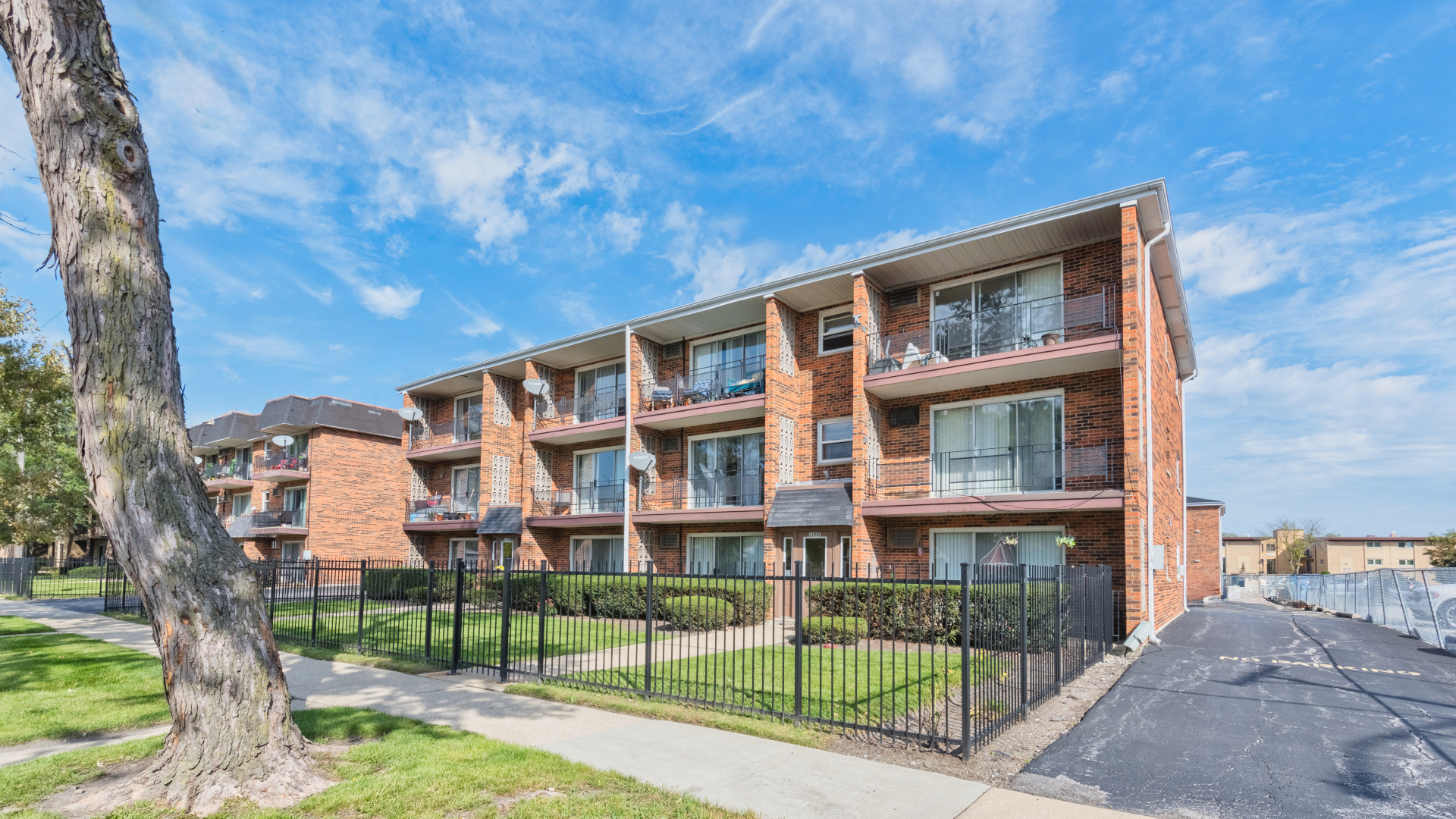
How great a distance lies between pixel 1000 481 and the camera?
55.0 feet

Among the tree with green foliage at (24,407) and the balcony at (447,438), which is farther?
the balcony at (447,438)

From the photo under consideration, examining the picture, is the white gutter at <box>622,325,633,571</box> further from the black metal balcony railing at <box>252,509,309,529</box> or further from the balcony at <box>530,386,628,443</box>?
the black metal balcony railing at <box>252,509,309,529</box>

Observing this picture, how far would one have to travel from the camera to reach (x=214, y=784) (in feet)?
17.9

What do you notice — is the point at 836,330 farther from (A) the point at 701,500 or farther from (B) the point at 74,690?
(B) the point at 74,690

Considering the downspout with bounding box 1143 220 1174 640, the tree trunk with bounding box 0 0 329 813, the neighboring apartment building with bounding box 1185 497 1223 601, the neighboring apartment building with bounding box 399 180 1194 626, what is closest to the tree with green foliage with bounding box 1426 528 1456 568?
the neighboring apartment building with bounding box 1185 497 1223 601

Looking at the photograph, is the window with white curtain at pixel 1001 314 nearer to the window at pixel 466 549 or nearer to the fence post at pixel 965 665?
the fence post at pixel 965 665

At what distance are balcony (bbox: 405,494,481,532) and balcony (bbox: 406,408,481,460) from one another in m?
1.60

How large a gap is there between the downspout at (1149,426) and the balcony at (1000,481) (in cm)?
57

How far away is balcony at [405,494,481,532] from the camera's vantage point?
92.0 feet

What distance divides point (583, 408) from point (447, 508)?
7585mm

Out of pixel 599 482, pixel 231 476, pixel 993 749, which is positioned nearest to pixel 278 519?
pixel 231 476

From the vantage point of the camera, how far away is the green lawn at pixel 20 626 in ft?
50.2

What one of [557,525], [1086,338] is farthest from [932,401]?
[557,525]

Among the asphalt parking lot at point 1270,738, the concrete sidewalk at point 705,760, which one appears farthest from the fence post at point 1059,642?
the concrete sidewalk at point 705,760
